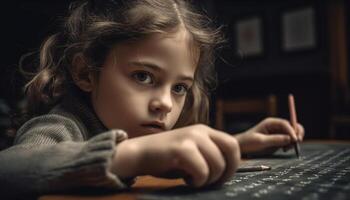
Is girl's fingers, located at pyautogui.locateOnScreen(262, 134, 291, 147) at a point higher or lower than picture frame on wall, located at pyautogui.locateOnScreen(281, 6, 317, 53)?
lower

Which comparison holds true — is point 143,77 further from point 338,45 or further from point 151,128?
point 338,45

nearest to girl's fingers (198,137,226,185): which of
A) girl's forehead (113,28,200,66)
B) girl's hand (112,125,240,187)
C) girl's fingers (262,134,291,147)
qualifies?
girl's hand (112,125,240,187)

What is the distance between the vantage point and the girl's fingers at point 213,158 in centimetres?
42

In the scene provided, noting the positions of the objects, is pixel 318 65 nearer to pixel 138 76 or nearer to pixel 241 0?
pixel 241 0

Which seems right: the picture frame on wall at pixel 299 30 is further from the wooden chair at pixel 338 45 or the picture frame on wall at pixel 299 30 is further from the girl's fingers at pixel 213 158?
the girl's fingers at pixel 213 158

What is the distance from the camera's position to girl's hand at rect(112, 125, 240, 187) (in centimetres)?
42

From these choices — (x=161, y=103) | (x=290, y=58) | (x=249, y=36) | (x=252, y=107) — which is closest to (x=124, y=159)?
(x=161, y=103)

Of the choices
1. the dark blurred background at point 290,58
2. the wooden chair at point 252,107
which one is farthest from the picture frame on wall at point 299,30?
the wooden chair at point 252,107

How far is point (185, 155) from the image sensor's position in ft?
1.35

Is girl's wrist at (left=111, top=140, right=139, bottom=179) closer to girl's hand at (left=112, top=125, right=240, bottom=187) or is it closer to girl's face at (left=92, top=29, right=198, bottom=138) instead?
girl's hand at (left=112, top=125, right=240, bottom=187)

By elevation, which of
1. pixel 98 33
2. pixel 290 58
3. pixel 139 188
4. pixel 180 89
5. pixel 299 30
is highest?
pixel 299 30

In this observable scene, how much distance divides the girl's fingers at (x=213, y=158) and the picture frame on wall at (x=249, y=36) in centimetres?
385

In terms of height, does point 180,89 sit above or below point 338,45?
below

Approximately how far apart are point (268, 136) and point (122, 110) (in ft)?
0.78
